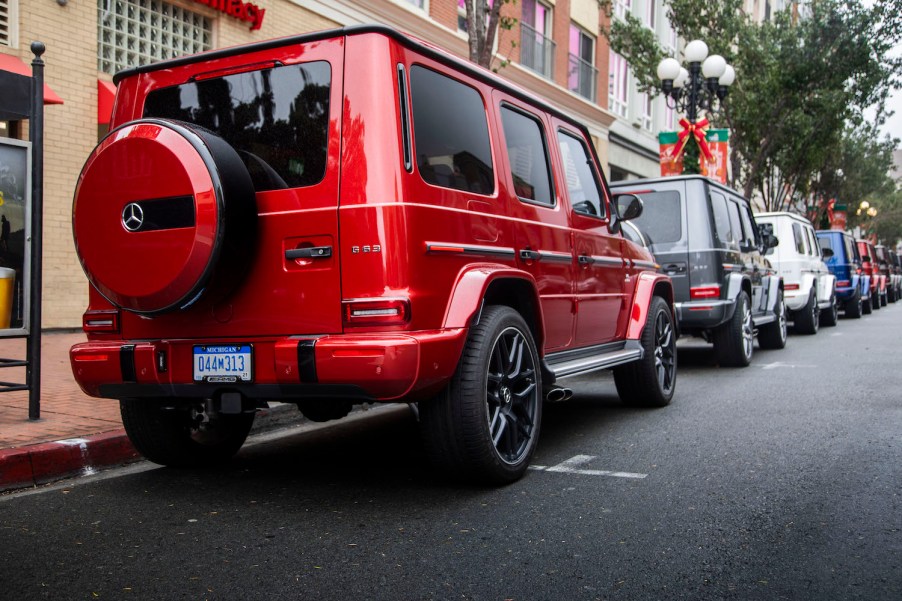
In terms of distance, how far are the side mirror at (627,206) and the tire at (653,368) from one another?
0.82 metres

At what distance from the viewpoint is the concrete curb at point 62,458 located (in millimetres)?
4645

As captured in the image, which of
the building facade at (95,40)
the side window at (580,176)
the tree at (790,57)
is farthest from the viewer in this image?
the tree at (790,57)

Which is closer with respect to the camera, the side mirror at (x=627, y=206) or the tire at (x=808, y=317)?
the side mirror at (x=627, y=206)

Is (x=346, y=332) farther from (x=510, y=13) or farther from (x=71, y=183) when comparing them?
(x=510, y=13)

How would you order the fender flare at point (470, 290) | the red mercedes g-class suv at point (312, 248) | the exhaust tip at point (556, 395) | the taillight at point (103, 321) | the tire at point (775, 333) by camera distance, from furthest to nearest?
the tire at point (775, 333)
the exhaust tip at point (556, 395)
the taillight at point (103, 321)
the fender flare at point (470, 290)
the red mercedes g-class suv at point (312, 248)

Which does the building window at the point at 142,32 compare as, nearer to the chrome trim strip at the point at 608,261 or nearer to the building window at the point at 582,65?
the chrome trim strip at the point at 608,261

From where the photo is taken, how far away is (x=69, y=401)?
6645 millimetres

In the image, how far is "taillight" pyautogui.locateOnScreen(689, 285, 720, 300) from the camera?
373 inches

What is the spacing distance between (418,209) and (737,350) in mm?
6880

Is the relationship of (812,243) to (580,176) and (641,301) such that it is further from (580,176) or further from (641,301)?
(580,176)

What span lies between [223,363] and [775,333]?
9840 mm

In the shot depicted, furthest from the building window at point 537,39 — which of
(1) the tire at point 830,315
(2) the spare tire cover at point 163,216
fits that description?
(2) the spare tire cover at point 163,216

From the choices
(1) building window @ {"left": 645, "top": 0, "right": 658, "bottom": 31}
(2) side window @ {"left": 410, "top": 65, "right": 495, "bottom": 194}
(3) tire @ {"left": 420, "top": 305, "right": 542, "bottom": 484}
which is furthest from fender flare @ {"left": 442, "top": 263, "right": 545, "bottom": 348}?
(1) building window @ {"left": 645, "top": 0, "right": 658, "bottom": 31}

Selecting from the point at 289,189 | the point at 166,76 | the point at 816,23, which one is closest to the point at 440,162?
the point at 289,189
